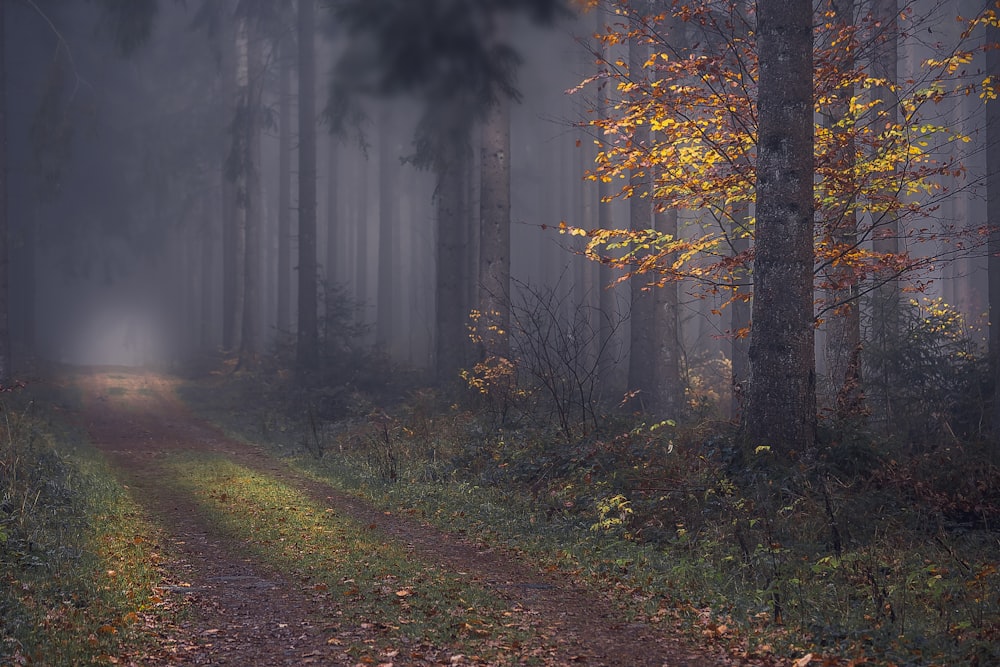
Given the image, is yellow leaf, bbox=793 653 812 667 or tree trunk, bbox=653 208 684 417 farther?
tree trunk, bbox=653 208 684 417

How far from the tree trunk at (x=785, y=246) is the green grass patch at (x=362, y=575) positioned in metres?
→ 4.16

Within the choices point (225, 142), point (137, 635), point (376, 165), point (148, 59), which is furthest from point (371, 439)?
point (376, 165)

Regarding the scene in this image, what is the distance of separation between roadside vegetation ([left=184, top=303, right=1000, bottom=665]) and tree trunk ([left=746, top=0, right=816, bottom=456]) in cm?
47

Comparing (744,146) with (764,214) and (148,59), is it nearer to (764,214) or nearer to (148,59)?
(764,214)

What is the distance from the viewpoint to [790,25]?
9.45 metres

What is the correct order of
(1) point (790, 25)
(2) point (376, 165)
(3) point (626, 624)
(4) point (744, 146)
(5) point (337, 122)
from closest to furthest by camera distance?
(3) point (626, 624)
(1) point (790, 25)
(4) point (744, 146)
(5) point (337, 122)
(2) point (376, 165)

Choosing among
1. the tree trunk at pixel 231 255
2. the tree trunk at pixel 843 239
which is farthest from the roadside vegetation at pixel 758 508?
the tree trunk at pixel 231 255

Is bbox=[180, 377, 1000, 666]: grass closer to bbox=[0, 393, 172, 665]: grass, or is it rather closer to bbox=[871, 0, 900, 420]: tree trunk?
bbox=[871, 0, 900, 420]: tree trunk

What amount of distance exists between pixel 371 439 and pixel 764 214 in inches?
330

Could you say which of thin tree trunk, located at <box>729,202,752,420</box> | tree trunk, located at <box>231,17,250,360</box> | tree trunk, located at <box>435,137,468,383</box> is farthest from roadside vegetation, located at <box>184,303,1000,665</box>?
tree trunk, located at <box>231,17,250,360</box>

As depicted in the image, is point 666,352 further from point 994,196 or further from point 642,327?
point 994,196

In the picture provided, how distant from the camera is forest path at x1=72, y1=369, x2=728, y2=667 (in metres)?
5.69

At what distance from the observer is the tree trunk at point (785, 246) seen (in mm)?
9312

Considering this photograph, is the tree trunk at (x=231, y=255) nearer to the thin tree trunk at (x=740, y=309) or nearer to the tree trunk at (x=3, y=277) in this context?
the tree trunk at (x=3, y=277)
